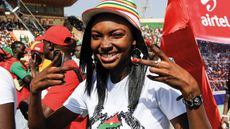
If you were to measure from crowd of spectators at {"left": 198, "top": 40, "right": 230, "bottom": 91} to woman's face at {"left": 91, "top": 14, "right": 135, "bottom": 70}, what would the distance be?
136cm

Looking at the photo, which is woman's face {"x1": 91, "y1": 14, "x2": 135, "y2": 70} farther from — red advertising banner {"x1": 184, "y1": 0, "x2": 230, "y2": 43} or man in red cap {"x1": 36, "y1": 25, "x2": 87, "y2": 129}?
red advertising banner {"x1": 184, "y1": 0, "x2": 230, "y2": 43}

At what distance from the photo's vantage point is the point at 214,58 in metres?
3.38

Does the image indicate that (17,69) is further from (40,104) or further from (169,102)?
(169,102)

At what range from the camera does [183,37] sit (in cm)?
316

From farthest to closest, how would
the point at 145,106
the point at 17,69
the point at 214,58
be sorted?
1. the point at 17,69
2. the point at 214,58
3. the point at 145,106

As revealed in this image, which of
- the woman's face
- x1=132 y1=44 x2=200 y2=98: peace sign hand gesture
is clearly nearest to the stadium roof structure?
the woman's face

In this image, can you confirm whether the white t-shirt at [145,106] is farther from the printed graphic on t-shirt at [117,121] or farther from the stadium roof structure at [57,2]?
the stadium roof structure at [57,2]

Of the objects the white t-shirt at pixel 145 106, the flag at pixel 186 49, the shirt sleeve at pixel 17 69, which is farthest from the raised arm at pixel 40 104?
the shirt sleeve at pixel 17 69

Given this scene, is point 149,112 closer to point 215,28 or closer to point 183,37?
point 183,37

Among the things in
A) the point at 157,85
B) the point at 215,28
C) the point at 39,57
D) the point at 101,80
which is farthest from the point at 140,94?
the point at 39,57

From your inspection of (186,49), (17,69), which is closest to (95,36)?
(186,49)

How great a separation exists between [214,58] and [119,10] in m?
1.60

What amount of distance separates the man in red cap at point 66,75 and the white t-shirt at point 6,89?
0.92 m

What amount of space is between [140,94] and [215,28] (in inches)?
59.7
